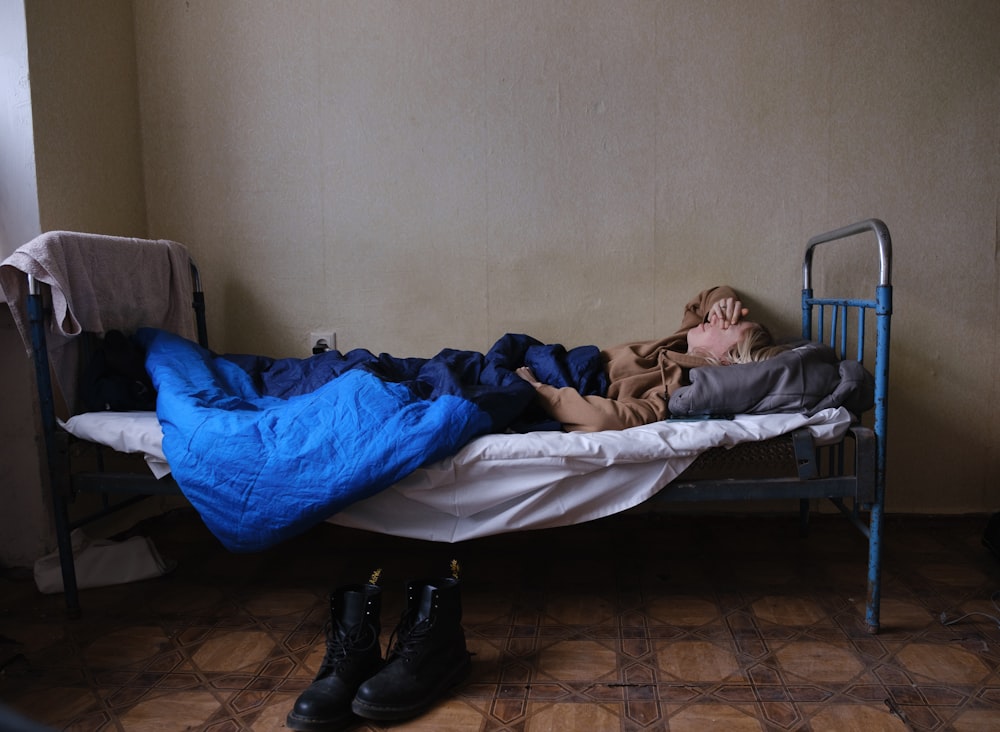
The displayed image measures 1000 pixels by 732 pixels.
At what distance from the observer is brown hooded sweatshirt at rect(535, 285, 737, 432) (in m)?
1.64

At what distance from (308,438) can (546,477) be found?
0.51 m

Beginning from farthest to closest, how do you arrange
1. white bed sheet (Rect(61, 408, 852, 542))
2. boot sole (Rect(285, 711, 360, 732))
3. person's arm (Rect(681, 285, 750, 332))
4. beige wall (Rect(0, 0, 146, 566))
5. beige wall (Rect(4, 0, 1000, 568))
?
beige wall (Rect(4, 0, 1000, 568)) → person's arm (Rect(681, 285, 750, 332)) → beige wall (Rect(0, 0, 146, 566)) → white bed sheet (Rect(61, 408, 852, 542)) → boot sole (Rect(285, 711, 360, 732))

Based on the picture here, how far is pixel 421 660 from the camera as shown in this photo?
1.33 metres

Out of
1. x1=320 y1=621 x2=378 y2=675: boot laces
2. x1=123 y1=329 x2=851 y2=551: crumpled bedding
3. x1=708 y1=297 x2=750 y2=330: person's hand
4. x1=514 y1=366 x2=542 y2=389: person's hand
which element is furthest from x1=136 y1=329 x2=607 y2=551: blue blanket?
x1=708 y1=297 x2=750 y2=330: person's hand

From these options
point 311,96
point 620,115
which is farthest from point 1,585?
point 620,115

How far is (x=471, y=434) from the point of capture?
1.51 meters

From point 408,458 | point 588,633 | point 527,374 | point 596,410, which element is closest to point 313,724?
point 408,458

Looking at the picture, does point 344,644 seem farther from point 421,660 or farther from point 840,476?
point 840,476

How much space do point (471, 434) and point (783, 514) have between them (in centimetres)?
132

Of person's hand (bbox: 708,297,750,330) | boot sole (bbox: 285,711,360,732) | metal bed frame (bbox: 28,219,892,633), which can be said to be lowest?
boot sole (bbox: 285,711,360,732)

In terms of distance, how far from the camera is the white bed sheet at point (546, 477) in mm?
1486

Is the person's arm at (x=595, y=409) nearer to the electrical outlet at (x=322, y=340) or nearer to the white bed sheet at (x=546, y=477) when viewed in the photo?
the white bed sheet at (x=546, y=477)

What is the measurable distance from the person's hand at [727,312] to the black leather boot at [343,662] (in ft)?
4.00

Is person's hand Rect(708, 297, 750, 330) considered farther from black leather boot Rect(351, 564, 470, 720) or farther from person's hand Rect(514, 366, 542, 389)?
black leather boot Rect(351, 564, 470, 720)
